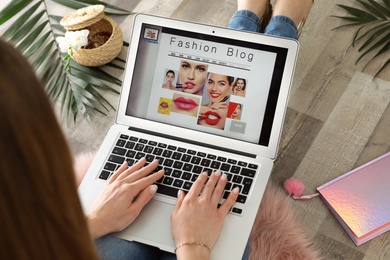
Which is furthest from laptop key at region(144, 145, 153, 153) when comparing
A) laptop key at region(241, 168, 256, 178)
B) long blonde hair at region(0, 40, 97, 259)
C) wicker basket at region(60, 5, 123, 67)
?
long blonde hair at region(0, 40, 97, 259)

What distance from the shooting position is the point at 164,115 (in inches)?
42.9

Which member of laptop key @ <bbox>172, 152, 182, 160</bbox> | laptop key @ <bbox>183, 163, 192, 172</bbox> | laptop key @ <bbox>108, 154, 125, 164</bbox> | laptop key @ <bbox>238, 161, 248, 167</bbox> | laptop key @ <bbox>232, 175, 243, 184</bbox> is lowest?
laptop key @ <bbox>108, 154, 125, 164</bbox>

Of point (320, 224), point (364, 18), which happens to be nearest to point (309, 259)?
point (320, 224)

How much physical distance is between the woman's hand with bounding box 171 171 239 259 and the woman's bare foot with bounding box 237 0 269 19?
0.58 metres

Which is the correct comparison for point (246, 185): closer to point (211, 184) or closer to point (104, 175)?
point (211, 184)

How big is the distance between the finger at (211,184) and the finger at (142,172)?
0.41 feet

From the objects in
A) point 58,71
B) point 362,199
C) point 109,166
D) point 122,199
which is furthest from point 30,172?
point 58,71

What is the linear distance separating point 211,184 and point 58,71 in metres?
0.75

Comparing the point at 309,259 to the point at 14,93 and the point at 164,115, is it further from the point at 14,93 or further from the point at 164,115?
the point at 14,93

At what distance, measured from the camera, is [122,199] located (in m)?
0.95

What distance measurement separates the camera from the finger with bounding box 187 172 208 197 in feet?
3.22

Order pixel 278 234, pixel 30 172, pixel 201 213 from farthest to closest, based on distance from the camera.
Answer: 1. pixel 278 234
2. pixel 201 213
3. pixel 30 172

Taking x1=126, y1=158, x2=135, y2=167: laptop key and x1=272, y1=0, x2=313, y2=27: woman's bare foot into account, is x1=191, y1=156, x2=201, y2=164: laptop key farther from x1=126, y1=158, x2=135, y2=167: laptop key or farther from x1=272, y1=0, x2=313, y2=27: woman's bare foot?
x1=272, y1=0, x2=313, y2=27: woman's bare foot

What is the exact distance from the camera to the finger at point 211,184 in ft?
3.21
